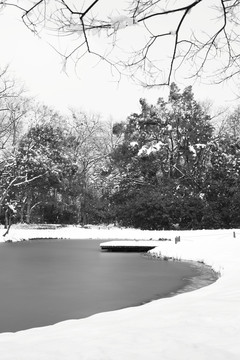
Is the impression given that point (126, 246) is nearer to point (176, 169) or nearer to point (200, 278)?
point (200, 278)

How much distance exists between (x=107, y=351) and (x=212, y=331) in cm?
135

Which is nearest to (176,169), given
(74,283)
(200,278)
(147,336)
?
(200,278)

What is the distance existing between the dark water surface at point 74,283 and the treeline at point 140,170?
1381 cm

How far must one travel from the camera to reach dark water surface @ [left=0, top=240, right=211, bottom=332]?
9.14 m

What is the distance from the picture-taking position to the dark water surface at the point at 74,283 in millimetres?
9140

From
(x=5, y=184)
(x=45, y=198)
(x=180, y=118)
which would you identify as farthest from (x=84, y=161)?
(x=180, y=118)

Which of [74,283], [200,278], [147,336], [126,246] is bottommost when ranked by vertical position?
[74,283]

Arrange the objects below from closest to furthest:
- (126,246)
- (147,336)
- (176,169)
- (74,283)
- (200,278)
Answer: (147,336)
(74,283)
(200,278)
(126,246)
(176,169)

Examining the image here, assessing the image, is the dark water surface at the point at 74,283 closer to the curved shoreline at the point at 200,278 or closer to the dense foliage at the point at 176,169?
the curved shoreline at the point at 200,278

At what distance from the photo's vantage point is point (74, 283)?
42.9ft

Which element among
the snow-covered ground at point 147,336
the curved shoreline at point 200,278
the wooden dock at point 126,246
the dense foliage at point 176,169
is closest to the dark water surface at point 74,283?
the curved shoreline at point 200,278

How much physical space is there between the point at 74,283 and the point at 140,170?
25.2 metres

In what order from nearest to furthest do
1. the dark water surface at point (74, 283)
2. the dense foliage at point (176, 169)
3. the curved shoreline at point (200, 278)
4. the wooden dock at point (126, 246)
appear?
1. the dark water surface at point (74, 283)
2. the curved shoreline at point (200, 278)
3. the wooden dock at point (126, 246)
4. the dense foliage at point (176, 169)

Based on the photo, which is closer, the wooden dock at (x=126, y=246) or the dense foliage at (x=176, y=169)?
the wooden dock at (x=126, y=246)
